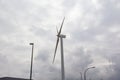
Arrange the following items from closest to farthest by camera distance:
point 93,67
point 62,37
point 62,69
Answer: point 62,69, point 62,37, point 93,67

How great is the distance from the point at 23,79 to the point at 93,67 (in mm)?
18240

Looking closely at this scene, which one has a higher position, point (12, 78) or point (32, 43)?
point (32, 43)

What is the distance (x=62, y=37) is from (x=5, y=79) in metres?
22.0

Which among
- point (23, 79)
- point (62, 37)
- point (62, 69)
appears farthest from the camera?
point (23, 79)

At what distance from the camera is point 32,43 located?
38.4m

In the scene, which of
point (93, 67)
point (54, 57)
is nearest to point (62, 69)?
point (54, 57)

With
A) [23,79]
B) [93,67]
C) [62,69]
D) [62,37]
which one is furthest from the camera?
[23,79]

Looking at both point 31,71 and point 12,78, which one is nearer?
point 31,71

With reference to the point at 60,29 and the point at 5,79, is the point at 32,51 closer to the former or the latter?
the point at 60,29

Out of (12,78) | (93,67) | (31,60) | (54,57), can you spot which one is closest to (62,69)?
(54,57)

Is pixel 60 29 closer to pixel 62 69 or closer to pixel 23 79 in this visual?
pixel 62 69

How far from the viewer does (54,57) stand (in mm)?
37625

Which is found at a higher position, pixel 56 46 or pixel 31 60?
pixel 56 46

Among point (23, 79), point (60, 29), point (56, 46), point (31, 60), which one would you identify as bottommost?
point (23, 79)
